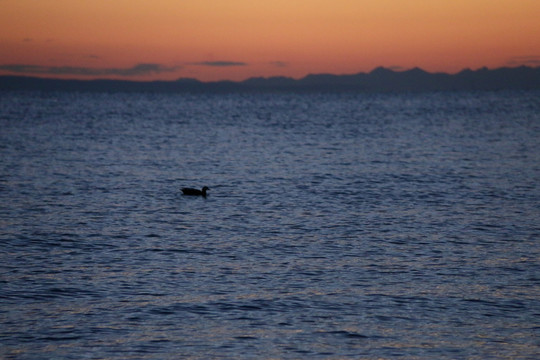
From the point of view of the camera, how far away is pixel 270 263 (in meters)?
20.1

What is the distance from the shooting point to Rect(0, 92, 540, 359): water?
13.9 meters

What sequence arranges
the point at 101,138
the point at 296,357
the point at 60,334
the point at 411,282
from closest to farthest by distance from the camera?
the point at 296,357, the point at 60,334, the point at 411,282, the point at 101,138

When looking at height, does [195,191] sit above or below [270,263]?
above

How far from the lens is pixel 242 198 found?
3309 cm

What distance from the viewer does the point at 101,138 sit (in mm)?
72125

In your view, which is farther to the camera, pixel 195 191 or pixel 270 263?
pixel 195 191

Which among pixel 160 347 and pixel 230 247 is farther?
pixel 230 247

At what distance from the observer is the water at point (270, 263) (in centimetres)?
1394

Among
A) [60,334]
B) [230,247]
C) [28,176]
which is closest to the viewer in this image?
[60,334]

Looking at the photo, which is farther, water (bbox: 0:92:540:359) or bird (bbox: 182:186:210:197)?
bird (bbox: 182:186:210:197)

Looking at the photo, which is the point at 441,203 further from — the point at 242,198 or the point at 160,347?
the point at 160,347

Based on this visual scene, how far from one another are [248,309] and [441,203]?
1803 cm

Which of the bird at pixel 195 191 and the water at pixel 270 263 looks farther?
the bird at pixel 195 191

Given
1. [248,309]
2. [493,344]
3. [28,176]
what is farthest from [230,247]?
[28,176]
